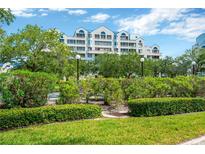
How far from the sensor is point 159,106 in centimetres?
861

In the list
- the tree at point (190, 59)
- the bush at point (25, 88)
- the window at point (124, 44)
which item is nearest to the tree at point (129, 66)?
the tree at point (190, 59)

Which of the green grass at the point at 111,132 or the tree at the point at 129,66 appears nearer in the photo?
the green grass at the point at 111,132

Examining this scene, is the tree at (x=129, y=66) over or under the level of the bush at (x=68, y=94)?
over

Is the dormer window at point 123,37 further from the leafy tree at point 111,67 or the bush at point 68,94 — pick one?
the bush at point 68,94

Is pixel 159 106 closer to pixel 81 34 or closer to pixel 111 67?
pixel 111 67

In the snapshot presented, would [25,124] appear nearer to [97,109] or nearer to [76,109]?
[76,109]

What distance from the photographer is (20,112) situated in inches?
267

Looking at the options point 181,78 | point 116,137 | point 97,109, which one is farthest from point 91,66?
point 116,137

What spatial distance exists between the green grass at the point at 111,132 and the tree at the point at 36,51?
10.0m

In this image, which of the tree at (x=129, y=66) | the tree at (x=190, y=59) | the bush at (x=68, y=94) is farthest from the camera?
the tree at (x=190, y=59)

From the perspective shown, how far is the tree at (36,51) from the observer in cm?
1675

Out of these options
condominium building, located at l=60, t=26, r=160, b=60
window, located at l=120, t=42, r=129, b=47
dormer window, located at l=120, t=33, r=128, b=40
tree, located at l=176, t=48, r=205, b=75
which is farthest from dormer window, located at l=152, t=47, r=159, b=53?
tree, located at l=176, t=48, r=205, b=75

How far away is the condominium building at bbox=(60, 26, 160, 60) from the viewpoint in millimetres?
45531

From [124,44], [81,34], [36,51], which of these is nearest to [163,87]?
[36,51]
